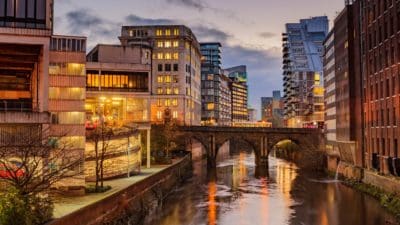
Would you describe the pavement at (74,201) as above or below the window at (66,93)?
below

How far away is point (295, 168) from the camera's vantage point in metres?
116

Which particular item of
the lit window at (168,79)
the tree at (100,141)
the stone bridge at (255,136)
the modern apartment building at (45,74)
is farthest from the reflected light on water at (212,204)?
the lit window at (168,79)

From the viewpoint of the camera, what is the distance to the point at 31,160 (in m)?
43.4

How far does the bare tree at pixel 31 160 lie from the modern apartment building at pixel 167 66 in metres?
104

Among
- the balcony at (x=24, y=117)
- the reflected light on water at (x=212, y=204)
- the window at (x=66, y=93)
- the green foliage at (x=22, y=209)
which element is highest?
the window at (x=66, y=93)

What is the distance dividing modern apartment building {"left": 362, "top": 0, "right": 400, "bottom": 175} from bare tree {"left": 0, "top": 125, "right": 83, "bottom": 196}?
124 feet

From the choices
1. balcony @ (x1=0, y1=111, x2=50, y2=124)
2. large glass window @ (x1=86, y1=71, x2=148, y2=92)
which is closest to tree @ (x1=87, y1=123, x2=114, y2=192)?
balcony @ (x1=0, y1=111, x2=50, y2=124)

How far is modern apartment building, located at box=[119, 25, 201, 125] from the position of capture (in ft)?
514

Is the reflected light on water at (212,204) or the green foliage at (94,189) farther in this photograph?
the reflected light on water at (212,204)

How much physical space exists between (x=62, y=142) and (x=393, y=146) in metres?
39.2

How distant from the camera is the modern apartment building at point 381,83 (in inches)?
2419

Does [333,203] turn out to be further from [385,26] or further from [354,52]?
[354,52]

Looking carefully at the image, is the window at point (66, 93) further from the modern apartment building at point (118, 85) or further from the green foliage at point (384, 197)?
the modern apartment building at point (118, 85)

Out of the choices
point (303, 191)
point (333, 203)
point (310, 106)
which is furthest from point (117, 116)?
point (310, 106)
